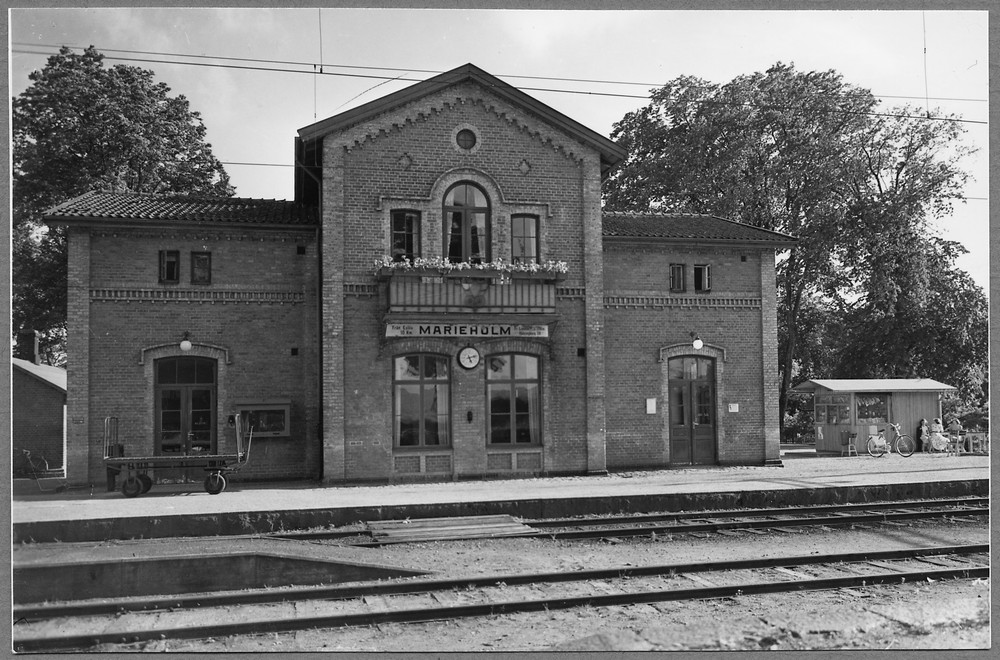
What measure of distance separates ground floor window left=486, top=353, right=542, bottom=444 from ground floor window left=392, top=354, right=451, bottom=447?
3.40 ft

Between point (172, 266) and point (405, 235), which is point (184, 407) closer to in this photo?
point (172, 266)

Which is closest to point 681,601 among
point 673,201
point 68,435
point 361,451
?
point 361,451

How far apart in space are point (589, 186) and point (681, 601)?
12.4 m

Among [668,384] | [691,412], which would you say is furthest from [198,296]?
[691,412]

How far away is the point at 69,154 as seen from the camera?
90.3 feet

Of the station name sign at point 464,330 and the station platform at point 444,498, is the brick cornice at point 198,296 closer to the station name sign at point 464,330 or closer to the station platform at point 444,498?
the station name sign at point 464,330

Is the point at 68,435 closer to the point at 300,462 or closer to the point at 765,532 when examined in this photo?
the point at 300,462

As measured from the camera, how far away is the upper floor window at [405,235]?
18.8 m

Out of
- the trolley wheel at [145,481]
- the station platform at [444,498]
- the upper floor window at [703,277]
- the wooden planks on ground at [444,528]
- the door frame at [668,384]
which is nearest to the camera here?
the wooden planks on ground at [444,528]

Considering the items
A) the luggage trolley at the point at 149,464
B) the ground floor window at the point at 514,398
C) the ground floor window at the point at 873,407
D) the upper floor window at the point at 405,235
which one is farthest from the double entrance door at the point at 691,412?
the luggage trolley at the point at 149,464

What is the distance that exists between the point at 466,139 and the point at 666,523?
979 cm

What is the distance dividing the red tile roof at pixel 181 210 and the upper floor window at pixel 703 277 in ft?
31.2

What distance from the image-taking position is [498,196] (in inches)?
751

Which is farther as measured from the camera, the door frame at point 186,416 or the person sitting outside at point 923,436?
the person sitting outside at point 923,436
